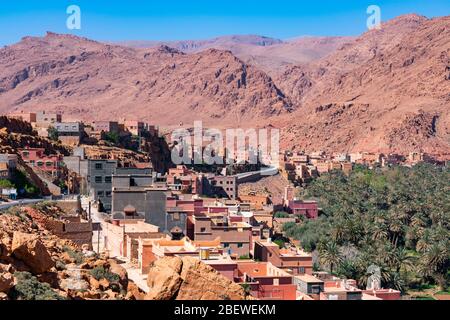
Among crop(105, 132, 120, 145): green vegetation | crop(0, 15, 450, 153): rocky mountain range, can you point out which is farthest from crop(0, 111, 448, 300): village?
crop(0, 15, 450, 153): rocky mountain range

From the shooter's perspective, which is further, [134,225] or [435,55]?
Result: [435,55]

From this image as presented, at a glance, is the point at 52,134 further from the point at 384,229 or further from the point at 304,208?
the point at 384,229

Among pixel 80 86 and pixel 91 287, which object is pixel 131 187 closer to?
pixel 91 287

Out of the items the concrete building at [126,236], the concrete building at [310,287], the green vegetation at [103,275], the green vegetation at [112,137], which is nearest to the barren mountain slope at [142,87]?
the green vegetation at [112,137]

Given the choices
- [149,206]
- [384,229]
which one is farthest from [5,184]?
[384,229]

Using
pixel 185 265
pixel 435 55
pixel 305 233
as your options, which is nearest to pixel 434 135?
pixel 435 55
